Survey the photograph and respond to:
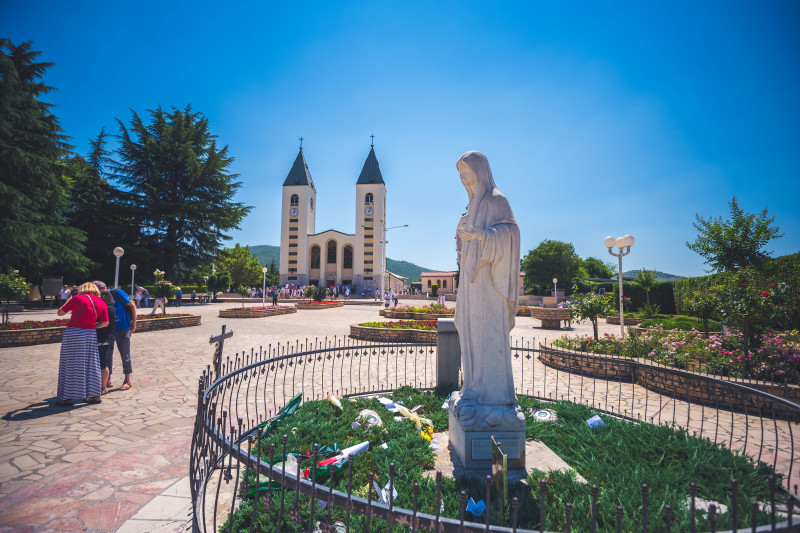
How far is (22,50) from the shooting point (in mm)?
23094

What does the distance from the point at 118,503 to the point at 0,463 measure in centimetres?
175

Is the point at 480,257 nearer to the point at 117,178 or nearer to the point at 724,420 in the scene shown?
A: the point at 724,420

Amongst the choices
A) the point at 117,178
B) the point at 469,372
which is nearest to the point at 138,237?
the point at 117,178

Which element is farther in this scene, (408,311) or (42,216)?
(42,216)

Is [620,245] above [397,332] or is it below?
above

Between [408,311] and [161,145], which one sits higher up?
[161,145]

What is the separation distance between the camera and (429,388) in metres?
6.13

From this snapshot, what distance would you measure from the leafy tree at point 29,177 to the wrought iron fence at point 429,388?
80.0 ft

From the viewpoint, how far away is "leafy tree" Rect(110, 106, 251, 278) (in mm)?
31391

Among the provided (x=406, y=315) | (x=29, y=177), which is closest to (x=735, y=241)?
(x=406, y=315)

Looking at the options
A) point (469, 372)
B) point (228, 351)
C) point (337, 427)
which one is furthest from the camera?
point (228, 351)

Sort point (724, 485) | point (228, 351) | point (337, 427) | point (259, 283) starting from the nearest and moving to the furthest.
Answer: point (724, 485) → point (337, 427) → point (228, 351) → point (259, 283)

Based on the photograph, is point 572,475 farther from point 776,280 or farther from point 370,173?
point 370,173

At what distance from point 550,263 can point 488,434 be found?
53279 millimetres
